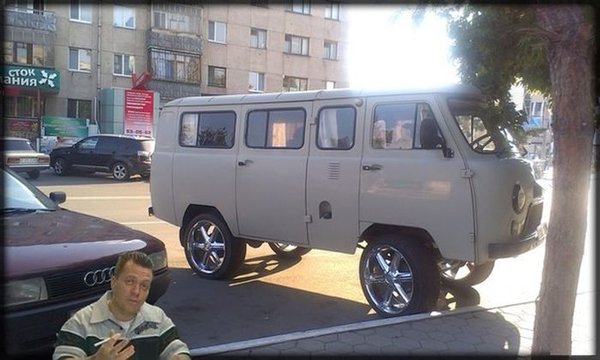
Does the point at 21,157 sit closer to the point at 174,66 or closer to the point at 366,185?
the point at 366,185

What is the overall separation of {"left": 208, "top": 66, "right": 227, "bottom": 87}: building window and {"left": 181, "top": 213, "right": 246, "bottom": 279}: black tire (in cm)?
3461

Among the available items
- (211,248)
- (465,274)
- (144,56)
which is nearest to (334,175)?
(211,248)

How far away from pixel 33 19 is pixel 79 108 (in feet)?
19.4

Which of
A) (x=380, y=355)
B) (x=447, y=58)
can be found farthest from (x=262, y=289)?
(x=447, y=58)

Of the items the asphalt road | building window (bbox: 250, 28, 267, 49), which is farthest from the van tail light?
building window (bbox: 250, 28, 267, 49)

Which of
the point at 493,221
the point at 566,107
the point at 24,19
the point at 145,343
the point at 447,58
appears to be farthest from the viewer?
the point at 24,19

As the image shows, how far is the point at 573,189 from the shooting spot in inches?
125

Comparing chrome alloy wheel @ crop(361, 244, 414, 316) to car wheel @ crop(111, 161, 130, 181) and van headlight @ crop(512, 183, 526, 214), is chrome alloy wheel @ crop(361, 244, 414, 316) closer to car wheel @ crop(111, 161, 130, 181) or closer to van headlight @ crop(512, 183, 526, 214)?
van headlight @ crop(512, 183, 526, 214)

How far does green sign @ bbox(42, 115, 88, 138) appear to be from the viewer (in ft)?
111

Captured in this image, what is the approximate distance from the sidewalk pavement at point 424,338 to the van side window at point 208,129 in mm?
3073

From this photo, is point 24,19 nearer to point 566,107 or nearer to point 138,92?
point 138,92

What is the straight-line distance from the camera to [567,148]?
315 centimetres

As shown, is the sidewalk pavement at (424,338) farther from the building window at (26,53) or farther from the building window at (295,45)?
the building window at (295,45)

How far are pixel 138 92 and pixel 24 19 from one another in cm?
796
